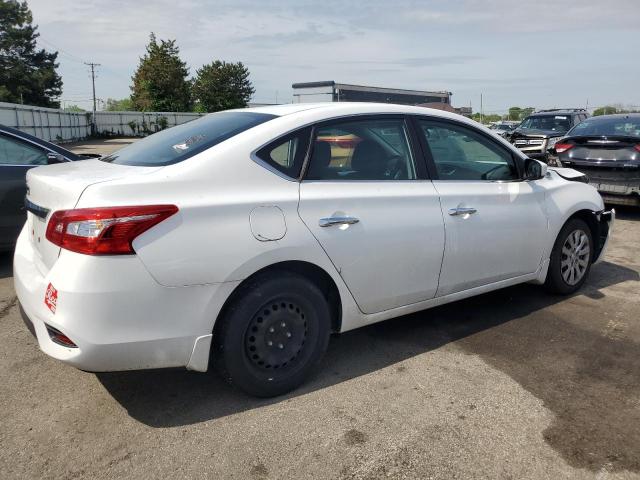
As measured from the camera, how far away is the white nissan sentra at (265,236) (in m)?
2.67

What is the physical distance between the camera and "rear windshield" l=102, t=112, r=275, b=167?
3.13 m

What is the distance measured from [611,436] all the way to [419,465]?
1.04m

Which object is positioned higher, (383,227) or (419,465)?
(383,227)

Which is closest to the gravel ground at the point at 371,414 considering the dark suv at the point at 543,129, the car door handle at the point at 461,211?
the car door handle at the point at 461,211

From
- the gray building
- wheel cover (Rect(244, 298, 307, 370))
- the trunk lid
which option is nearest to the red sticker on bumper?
the trunk lid

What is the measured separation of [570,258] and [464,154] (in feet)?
4.95

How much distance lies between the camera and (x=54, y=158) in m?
5.78

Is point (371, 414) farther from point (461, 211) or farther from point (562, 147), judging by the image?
point (562, 147)

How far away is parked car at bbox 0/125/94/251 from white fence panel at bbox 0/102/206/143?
15358 mm

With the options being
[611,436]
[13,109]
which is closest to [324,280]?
[611,436]

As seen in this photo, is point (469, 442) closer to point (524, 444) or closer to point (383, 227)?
point (524, 444)

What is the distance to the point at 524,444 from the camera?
279 cm

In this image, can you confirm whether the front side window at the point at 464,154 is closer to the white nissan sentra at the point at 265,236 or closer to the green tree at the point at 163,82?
the white nissan sentra at the point at 265,236

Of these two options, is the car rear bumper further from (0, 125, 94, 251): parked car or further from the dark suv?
the dark suv
